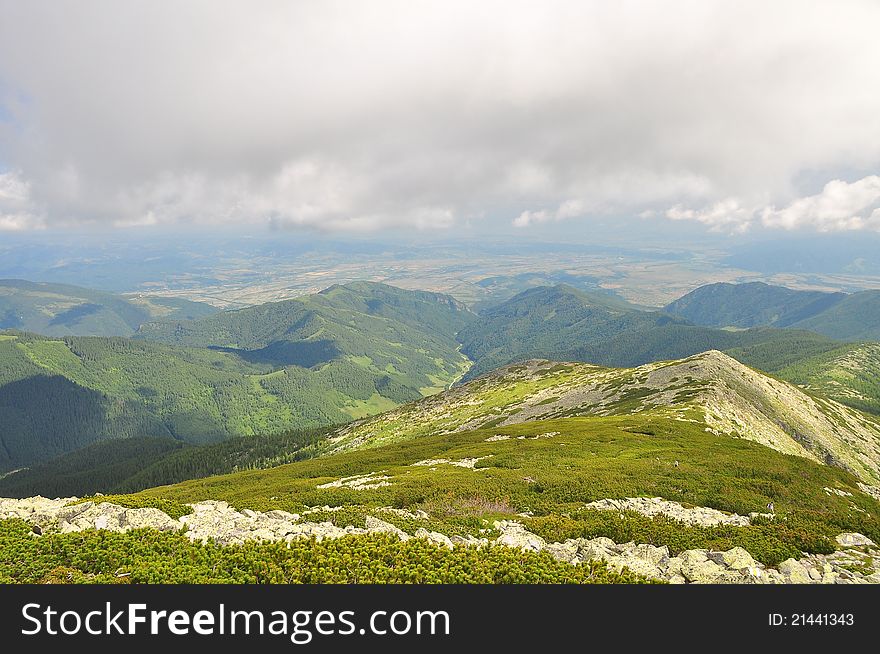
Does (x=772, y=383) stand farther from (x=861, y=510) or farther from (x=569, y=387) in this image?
(x=861, y=510)

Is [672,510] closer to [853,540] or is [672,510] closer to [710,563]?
[853,540]

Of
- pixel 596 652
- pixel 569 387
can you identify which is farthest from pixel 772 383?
pixel 596 652

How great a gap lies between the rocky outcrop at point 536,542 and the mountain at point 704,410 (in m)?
57.0

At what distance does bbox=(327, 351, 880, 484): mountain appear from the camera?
83.5 metres

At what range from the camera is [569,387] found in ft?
511

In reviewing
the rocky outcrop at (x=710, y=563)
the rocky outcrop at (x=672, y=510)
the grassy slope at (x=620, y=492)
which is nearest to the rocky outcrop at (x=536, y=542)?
the rocky outcrop at (x=710, y=563)

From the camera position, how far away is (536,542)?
1984 centimetres

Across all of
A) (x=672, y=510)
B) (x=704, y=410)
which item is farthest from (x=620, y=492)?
(x=704, y=410)

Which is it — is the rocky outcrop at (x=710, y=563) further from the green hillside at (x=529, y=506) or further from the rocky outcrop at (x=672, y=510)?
the rocky outcrop at (x=672, y=510)

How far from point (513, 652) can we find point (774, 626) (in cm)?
795

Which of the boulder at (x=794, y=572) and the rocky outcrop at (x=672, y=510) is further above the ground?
the boulder at (x=794, y=572)

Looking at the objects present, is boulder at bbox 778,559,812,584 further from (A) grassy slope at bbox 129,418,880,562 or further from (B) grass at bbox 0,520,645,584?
(B) grass at bbox 0,520,645,584

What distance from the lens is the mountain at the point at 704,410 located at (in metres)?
83.5

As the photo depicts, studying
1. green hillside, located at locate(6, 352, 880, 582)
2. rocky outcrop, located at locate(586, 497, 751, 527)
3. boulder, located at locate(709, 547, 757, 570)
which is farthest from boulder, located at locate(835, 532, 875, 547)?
boulder, located at locate(709, 547, 757, 570)
